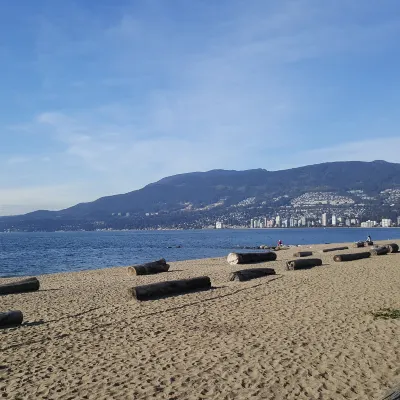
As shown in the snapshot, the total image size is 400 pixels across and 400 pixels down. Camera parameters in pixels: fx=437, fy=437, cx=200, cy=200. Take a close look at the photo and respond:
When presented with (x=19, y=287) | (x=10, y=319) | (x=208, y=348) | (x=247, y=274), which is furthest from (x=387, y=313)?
(x=19, y=287)

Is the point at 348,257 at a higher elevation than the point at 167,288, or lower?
lower

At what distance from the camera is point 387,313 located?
11.8m

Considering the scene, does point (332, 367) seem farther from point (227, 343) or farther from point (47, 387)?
point (47, 387)

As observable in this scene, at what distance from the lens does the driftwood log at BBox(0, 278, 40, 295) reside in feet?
65.2

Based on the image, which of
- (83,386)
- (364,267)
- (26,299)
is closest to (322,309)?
(83,386)

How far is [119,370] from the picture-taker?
781 centimetres

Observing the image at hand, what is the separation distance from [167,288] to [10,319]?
19.0 feet

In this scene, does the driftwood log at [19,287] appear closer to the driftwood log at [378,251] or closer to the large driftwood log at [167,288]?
the large driftwood log at [167,288]

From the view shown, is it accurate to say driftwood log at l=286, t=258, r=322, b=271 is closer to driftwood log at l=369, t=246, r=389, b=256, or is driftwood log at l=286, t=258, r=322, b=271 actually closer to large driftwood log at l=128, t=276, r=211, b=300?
large driftwood log at l=128, t=276, r=211, b=300

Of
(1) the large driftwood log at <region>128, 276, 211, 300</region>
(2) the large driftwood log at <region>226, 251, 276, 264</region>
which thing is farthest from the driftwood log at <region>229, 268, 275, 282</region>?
(2) the large driftwood log at <region>226, 251, 276, 264</region>

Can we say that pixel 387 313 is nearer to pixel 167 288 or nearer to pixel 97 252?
pixel 167 288

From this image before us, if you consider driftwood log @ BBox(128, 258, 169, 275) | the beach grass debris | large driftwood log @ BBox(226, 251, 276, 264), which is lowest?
large driftwood log @ BBox(226, 251, 276, 264)

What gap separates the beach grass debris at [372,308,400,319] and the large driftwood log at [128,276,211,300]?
7163 millimetres

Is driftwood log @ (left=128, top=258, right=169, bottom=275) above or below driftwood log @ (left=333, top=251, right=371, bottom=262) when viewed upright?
above
